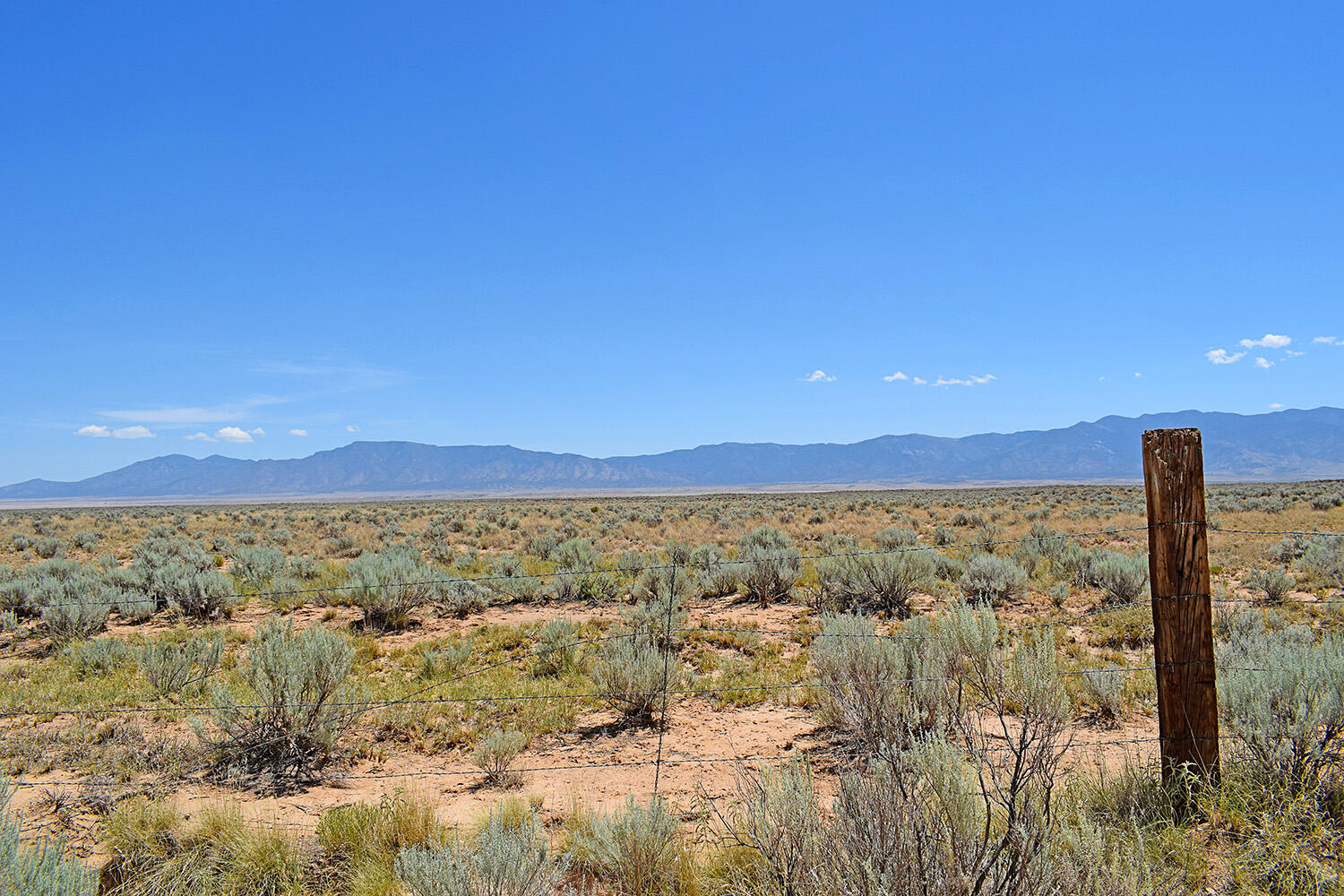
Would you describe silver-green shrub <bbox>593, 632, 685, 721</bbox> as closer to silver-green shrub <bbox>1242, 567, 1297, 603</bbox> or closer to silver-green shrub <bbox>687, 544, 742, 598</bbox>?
silver-green shrub <bbox>687, 544, 742, 598</bbox>

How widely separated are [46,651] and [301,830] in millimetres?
8197

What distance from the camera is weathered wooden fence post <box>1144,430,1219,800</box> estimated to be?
Answer: 3.88 m

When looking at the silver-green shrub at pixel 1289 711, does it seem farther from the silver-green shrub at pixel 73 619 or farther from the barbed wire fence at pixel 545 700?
the silver-green shrub at pixel 73 619

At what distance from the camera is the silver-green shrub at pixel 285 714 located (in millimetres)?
5660

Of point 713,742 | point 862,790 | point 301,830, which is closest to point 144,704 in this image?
point 301,830

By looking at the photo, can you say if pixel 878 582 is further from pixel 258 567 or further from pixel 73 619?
pixel 258 567

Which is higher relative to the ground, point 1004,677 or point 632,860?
point 1004,677

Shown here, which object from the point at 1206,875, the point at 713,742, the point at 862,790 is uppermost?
the point at 862,790

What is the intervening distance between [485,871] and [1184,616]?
398cm

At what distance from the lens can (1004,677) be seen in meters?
4.16

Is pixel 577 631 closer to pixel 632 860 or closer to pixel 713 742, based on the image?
pixel 713 742

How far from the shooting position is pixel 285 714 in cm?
586

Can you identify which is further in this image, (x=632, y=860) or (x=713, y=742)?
(x=713, y=742)

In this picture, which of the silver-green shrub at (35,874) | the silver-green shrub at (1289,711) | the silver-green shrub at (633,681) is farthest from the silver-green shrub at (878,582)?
the silver-green shrub at (35,874)
